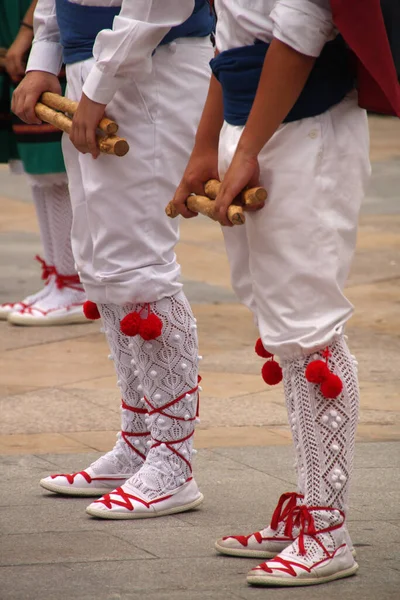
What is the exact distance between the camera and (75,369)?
17.6 feet

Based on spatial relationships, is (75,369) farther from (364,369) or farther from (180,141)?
(180,141)

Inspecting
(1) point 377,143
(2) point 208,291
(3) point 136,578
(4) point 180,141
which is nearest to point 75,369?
(2) point 208,291

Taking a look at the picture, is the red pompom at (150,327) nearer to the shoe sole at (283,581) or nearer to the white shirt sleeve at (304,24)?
the shoe sole at (283,581)

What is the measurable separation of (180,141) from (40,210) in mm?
2716

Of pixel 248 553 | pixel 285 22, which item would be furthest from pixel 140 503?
pixel 285 22

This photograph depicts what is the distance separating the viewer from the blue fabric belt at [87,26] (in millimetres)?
3537

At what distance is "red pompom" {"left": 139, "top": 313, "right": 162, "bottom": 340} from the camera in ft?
11.6

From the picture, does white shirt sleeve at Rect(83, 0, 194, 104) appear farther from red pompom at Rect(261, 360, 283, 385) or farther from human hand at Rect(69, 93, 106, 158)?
red pompom at Rect(261, 360, 283, 385)

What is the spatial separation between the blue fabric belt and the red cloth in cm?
77

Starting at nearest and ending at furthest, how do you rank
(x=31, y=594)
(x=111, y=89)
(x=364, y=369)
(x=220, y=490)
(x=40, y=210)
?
(x=31, y=594) → (x=111, y=89) → (x=220, y=490) → (x=364, y=369) → (x=40, y=210)

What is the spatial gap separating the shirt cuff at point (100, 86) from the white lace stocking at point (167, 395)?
1.87 ft

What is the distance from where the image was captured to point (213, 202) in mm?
3043

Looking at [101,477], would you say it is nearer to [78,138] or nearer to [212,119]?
[78,138]

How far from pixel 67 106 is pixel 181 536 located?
1147 millimetres
